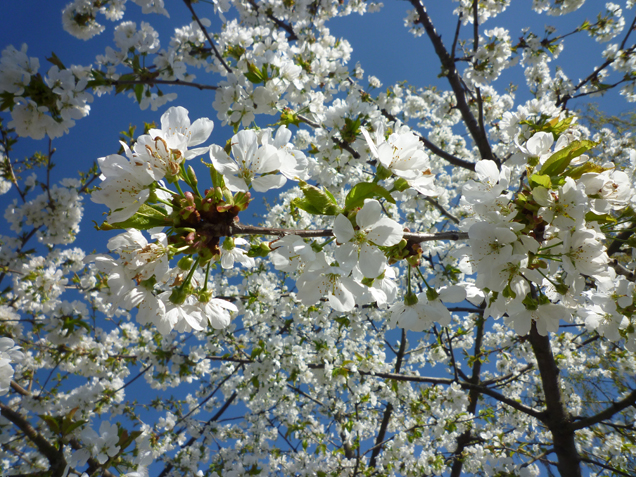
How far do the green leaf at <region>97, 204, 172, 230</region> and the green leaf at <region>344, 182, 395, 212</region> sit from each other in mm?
693

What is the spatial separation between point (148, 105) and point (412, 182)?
3116 millimetres

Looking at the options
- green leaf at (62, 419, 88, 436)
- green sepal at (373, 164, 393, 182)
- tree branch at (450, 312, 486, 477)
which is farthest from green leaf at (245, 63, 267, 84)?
tree branch at (450, 312, 486, 477)

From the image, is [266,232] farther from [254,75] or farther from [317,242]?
[254,75]

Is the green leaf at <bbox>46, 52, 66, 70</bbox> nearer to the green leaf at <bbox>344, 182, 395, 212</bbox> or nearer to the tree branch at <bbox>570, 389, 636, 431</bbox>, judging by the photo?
the green leaf at <bbox>344, 182, 395, 212</bbox>

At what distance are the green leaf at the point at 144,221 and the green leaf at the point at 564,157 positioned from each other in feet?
4.85

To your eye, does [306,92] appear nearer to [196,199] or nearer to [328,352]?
[196,199]

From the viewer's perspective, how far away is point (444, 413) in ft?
17.7

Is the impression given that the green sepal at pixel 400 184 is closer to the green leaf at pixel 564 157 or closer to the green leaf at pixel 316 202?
the green leaf at pixel 316 202

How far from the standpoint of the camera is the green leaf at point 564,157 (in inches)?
45.3

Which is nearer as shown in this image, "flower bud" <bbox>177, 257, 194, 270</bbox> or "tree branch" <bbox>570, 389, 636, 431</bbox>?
"flower bud" <bbox>177, 257, 194, 270</bbox>

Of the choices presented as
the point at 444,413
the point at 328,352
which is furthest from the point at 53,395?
the point at 444,413

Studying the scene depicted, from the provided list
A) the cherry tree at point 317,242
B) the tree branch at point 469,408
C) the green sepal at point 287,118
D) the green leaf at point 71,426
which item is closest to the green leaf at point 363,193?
the cherry tree at point 317,242

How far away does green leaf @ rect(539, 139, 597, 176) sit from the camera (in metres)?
1.15

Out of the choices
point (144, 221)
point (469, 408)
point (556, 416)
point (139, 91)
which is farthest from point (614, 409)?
point (139, 91)
